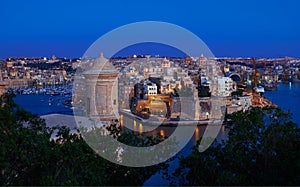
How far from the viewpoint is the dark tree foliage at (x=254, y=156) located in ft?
10.7

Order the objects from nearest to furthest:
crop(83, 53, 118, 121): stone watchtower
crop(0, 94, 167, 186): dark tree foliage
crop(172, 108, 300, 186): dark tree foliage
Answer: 1. crop(0, 94, 167, 186): dark tree foliage
2. crop(172, 108, 300, 186): dark tree foliage
3. crop(83, 53, 118, 121): stone watchtower

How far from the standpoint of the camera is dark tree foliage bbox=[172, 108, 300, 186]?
3.27 m

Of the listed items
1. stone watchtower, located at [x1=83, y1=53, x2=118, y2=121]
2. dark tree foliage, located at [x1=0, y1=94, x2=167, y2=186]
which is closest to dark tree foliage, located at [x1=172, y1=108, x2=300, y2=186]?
dark tree foliage, located at [x1=0, y1=94, x2=167, y2=186]

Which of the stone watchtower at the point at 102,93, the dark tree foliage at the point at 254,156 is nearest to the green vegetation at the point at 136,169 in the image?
the dark tree foliage at the point at 254,156

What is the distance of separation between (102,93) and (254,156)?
3.60 m

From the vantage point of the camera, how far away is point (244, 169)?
349 centimetres

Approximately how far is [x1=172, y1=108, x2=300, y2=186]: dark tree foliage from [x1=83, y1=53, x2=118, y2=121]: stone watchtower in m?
3.16

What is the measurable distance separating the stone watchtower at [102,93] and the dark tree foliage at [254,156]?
3.16 metres

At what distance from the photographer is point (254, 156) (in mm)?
3586

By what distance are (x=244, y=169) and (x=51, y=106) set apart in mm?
19528

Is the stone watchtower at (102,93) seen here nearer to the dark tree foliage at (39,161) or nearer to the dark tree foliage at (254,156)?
the dark tree foliage at (254,156)

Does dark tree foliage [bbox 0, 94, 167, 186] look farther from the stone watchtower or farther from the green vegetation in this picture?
the stone watchtower

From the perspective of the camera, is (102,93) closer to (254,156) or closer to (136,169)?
(136,169)

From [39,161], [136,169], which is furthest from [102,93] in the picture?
[39,161]
